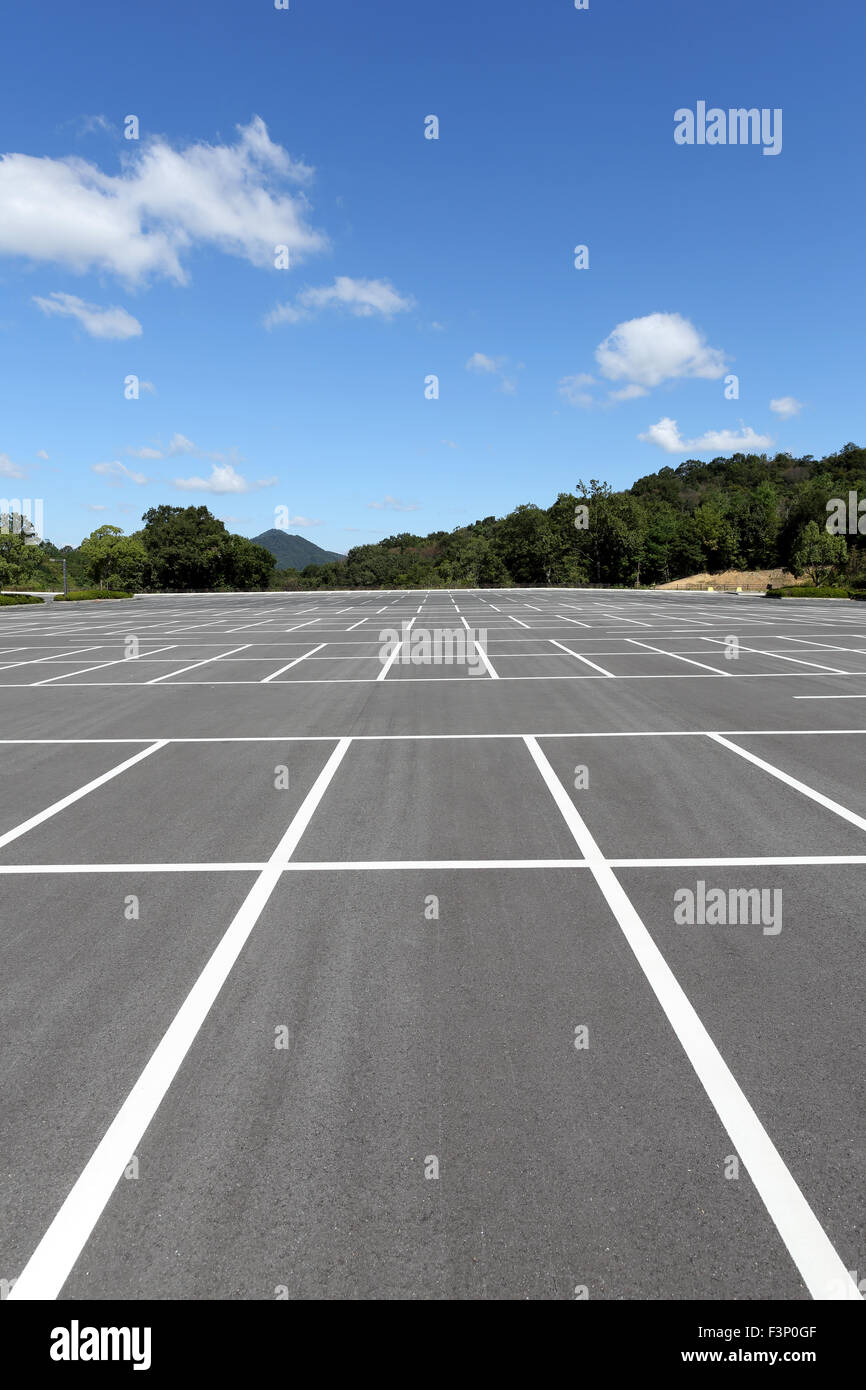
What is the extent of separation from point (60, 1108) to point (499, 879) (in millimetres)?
3246

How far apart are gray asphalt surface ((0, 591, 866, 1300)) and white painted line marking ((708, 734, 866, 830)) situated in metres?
0.05

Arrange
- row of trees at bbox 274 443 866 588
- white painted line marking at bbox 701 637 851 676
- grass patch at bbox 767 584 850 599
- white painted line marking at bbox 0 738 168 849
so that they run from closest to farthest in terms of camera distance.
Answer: white painted line marking at bbox 0 738 168 849, white painted line marking at bbox 701 637 851 676, grass patch at bbox 767 584 850 599, row of trees at bbox 274 443 866 588

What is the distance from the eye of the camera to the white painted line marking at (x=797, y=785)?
24.3ft

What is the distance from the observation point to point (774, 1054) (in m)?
3.87

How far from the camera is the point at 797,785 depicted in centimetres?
842

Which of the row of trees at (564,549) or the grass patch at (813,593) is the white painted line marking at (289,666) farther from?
the row of trees at (564,549)

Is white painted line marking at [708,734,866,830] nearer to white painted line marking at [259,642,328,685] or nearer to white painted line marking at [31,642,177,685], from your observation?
white painted line marking at [259,642,328,685]

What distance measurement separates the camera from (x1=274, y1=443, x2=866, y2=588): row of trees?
312ft

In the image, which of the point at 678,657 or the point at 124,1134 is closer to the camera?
the point at 124,1134

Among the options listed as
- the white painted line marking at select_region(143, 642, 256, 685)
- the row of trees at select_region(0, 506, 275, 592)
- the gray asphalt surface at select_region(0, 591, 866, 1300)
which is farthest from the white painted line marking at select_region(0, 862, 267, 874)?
the row of trees at select_region(0, 506, 275, 592)

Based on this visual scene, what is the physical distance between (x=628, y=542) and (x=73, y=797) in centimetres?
9178

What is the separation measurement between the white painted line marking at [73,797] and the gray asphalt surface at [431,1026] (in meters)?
0.04

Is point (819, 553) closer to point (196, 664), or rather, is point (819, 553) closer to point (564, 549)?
point (564, 549)

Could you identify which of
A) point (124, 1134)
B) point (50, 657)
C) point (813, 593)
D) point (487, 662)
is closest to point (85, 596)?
point (50, 657)
